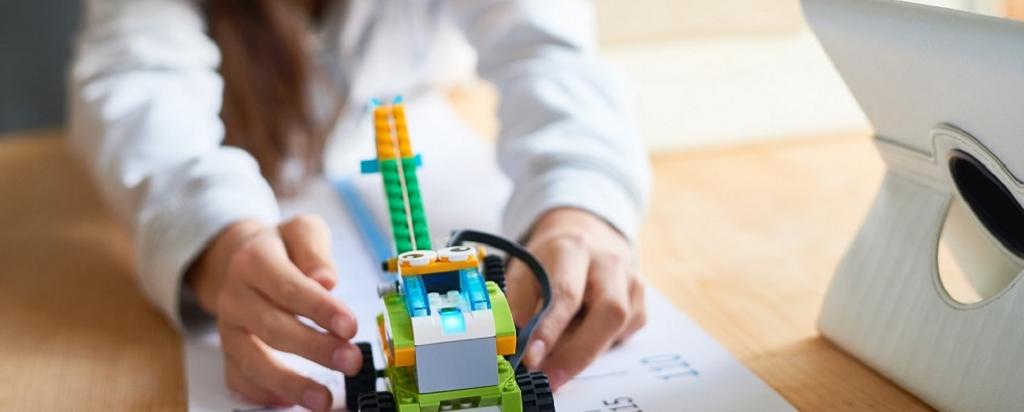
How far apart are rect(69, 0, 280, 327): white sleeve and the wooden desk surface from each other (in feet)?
0.16

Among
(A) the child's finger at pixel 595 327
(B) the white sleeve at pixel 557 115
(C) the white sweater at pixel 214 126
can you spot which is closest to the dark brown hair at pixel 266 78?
(C) the white sweater at pixel 214 126

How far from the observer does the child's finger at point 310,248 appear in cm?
49

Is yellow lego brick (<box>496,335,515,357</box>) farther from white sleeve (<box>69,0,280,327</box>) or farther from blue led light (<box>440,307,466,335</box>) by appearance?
white sleeve (<box>69,0,280,327</box>)

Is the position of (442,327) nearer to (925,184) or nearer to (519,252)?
(519,252)

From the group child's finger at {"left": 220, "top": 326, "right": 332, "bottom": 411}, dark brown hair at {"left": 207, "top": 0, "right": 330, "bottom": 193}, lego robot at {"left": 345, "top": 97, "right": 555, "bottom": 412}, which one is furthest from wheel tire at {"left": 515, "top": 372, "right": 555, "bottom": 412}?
dark brown hair at {"left": 207, "top": 0, "right": 330, "bottom": 193}

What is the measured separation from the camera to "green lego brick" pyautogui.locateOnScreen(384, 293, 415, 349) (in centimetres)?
38

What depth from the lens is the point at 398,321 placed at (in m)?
0.39

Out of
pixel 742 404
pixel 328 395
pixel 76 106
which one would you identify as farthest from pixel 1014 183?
pixel 76 106

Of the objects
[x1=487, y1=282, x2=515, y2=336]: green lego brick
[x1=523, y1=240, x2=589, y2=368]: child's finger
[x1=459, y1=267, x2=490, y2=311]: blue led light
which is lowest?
[x1=523, y1=240, x2=589, y2=368]: child's finger

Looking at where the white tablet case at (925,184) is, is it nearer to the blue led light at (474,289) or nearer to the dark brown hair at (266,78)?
the blue led light at (474,289)

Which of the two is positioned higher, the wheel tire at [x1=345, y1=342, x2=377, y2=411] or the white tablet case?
the white tablet case

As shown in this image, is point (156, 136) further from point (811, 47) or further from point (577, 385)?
point (811, 47)

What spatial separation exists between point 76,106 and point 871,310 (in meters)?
0.49

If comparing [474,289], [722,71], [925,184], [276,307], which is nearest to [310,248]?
[276,307]
